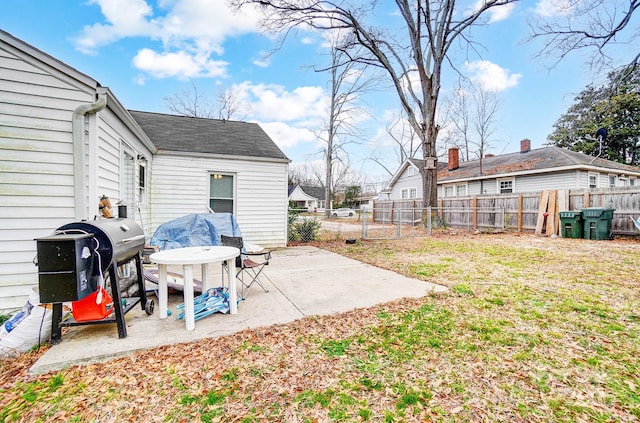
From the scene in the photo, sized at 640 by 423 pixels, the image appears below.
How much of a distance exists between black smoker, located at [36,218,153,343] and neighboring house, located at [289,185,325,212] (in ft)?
123

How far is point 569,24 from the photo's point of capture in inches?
322

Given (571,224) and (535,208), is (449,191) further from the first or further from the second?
(571,224)

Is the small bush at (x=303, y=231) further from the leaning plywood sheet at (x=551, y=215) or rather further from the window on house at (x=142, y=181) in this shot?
the leaning plywood sheet at (x=551, y=215)

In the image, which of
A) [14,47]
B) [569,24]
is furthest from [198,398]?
[569,24]

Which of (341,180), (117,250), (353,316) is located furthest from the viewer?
(341,180)

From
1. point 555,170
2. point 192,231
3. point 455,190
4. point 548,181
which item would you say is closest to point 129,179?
point 192,231

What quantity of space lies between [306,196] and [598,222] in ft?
115

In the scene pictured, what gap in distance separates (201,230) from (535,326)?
6120 millimetres

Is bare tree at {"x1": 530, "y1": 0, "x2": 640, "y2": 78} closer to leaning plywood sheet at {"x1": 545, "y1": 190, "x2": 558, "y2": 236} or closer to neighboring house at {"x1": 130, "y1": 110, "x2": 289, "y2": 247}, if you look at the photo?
leaning plywood sheet at {"x1": 545, "y1": 190, "x2": 558, "y2": 236}

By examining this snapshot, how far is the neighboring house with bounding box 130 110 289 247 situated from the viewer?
25.0ft

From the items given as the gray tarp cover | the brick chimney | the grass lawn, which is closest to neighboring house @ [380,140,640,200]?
the brick chimney

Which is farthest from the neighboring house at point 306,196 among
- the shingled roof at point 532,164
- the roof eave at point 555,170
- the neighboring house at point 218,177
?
the neighboring house at point 218,177

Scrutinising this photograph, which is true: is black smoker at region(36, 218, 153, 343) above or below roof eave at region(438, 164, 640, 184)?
below

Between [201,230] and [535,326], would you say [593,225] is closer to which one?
[535,326]
